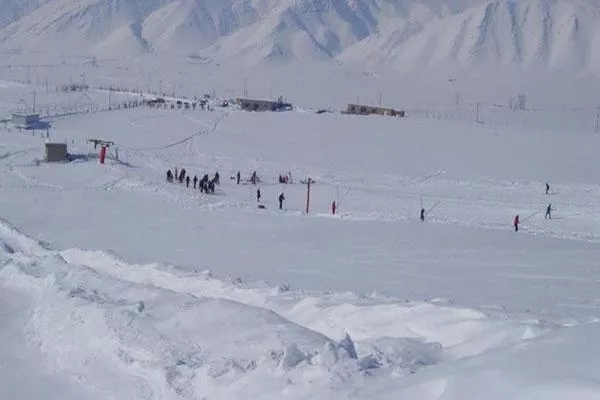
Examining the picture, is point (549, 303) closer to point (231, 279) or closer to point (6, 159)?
point (231, 279)

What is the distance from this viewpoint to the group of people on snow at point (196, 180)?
72.2ft

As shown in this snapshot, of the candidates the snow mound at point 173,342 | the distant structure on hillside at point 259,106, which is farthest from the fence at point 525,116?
the snow mound at point 173,342

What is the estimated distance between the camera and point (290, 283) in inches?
418

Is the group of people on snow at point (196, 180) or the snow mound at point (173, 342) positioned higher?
the snow mound at point (173, 342)

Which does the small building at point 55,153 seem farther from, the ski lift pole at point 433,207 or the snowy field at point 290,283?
the ski lift pole at point 433,207

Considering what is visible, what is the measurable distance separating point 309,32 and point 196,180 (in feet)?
458

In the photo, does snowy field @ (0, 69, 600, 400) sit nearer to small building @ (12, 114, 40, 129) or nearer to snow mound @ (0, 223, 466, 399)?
snow mound @ (0, 223, 466, 399)

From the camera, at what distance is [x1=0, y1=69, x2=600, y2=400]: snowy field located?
5.84m

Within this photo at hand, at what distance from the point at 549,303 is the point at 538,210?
41.7 feet

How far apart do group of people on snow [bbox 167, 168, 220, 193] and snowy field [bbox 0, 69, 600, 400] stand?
0.35 metres

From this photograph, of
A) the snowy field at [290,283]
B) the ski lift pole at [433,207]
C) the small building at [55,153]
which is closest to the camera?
the snowy field at [290,283]

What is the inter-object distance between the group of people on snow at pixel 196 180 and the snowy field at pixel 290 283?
35 centimetres

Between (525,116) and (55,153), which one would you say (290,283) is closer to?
(55,153)

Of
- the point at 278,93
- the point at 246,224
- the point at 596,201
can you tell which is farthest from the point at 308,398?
the point at 278,93
